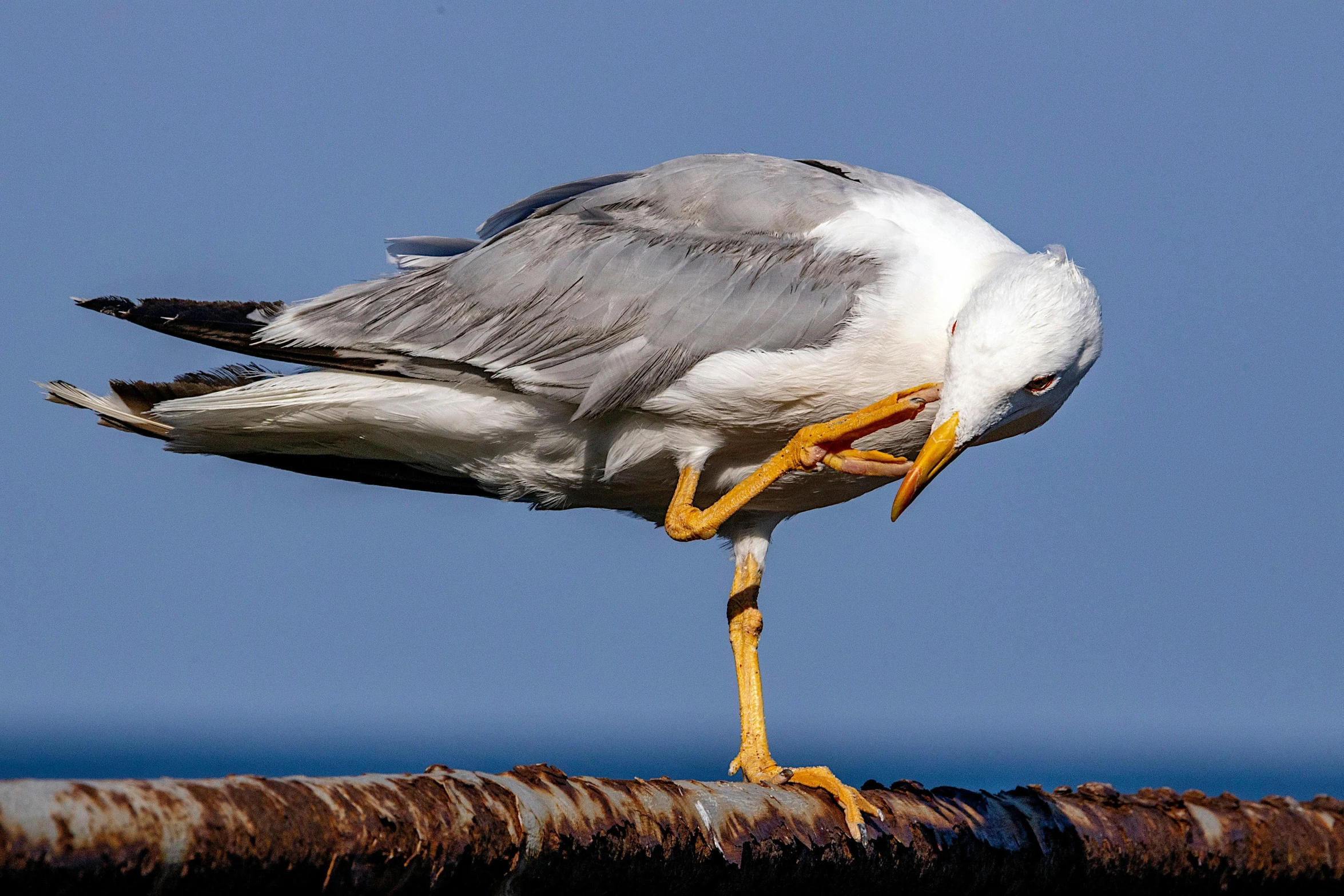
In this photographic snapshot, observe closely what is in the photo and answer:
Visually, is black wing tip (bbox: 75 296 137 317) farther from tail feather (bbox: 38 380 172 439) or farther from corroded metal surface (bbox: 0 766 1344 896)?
corroded metal surface (bbox: 0 766 1344 896)

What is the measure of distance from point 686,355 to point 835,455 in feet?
2.25

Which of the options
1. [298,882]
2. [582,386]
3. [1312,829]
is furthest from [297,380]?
[1312,829]

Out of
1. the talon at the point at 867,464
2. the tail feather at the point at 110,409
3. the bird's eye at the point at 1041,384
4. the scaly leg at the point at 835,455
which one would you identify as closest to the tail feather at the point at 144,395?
the tail feather at the point at 110,409

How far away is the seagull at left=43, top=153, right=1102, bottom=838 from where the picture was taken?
15.7 feet

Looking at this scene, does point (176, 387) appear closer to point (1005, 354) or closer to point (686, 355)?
point (686, 355)

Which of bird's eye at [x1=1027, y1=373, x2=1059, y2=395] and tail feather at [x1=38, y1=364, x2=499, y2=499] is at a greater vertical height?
bird's eye at [x1=1027, y1=373, x2=1059, y2=395]

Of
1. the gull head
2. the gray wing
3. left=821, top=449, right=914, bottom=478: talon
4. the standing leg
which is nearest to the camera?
the gull head

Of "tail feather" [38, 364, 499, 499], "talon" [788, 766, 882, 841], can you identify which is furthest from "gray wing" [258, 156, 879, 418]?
"talon" [788, 766, 882, 841]

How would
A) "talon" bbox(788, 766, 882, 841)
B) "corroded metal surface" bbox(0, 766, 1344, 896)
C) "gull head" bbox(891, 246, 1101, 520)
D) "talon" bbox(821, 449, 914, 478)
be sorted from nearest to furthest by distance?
"corroded metal surface" bbox(0, 766, 1344, 896)
"talon" bbox(788, 766, 882, 841)
"gull head" bbox(891, 246, 1101, 520)
"talon" bbox(821, 449, 914, 478)

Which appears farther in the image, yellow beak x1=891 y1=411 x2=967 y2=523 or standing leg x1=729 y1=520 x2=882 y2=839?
standing leg x1=729 y1=520 x2=882 y2=839

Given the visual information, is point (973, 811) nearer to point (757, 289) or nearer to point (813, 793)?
point (813, 793)

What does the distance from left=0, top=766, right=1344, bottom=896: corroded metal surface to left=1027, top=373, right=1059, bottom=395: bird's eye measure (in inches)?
51.2

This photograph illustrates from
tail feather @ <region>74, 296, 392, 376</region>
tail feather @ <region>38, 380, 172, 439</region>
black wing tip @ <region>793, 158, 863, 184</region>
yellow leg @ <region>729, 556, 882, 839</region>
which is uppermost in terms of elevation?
black wing tip @ <region>793, 158, 863, 184</region>

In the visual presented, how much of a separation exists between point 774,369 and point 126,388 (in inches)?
103
